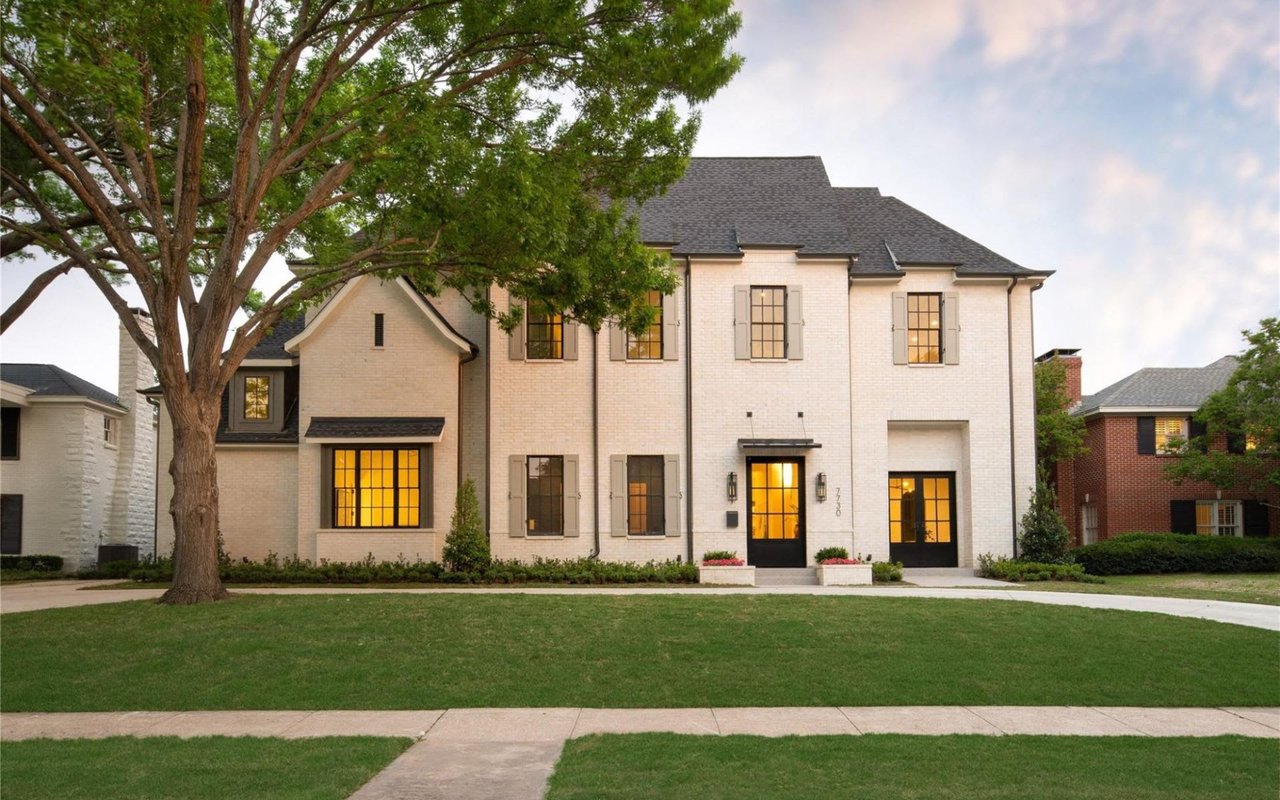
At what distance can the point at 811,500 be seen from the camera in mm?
21656

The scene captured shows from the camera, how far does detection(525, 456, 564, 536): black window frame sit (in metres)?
21.6

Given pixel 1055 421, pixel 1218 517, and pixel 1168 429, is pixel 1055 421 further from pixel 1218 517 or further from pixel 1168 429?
pixel 1218 517

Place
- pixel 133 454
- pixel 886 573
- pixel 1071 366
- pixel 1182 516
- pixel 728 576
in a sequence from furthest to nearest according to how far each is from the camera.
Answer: pixel 1071 366 < pixel 1182 516 < pixel 133 454 < pixel 886 573 < pixel 728 576

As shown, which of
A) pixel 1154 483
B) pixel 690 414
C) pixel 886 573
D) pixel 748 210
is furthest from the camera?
pixel 1154 483

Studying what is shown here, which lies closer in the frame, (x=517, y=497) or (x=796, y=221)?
(x=517, y=497)

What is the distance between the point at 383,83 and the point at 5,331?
713cm

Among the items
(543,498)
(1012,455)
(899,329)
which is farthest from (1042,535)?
(543,498)

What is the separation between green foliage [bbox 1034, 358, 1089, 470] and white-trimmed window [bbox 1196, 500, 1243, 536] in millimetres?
3960

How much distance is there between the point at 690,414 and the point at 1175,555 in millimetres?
13867

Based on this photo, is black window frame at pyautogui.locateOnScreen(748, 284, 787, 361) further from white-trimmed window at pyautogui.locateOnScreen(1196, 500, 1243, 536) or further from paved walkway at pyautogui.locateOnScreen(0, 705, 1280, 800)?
white-trimmed window at pyautogui.locateOnScreen(1196, 500, 1243, 536)

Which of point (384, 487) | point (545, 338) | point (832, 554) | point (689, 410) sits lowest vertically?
point (832, 554)

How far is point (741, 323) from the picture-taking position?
22.0 metres

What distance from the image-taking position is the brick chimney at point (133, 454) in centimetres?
2683

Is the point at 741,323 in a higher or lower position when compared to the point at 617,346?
higher
